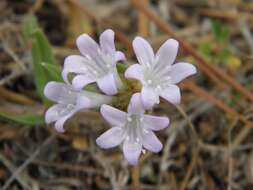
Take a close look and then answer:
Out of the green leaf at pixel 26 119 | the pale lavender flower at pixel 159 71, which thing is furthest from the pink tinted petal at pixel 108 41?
the green leaf at pixel 26 119

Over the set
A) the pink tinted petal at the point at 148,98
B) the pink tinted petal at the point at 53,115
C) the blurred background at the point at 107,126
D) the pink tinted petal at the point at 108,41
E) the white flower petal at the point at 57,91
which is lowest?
the blurred background at the point at 107,126

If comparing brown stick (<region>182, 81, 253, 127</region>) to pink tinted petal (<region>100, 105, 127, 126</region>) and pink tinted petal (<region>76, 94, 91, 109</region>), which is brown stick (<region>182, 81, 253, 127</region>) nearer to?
pink tinted petal (<region>100, 105, 127, 126</region>)

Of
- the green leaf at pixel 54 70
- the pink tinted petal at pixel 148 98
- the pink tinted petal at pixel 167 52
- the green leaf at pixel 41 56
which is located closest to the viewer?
the pink tinted petal at pixel 148 98

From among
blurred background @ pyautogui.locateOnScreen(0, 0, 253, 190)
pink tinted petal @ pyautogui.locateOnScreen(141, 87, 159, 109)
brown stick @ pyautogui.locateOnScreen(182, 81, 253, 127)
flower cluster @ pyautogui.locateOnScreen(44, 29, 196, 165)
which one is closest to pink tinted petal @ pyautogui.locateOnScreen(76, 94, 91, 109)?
flower cluster @ pyautogui.locateOnScreen(44, 29, 196, 165)

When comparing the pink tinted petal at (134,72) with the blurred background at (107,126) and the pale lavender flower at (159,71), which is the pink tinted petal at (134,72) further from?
the blurred background at (107,126)

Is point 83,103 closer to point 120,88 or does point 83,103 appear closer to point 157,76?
point 120,88

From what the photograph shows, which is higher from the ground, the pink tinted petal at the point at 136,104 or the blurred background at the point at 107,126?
the pink tinted petal at the point at 136,104

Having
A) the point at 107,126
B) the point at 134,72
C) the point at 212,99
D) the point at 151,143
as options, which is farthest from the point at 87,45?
the point at 212,99
